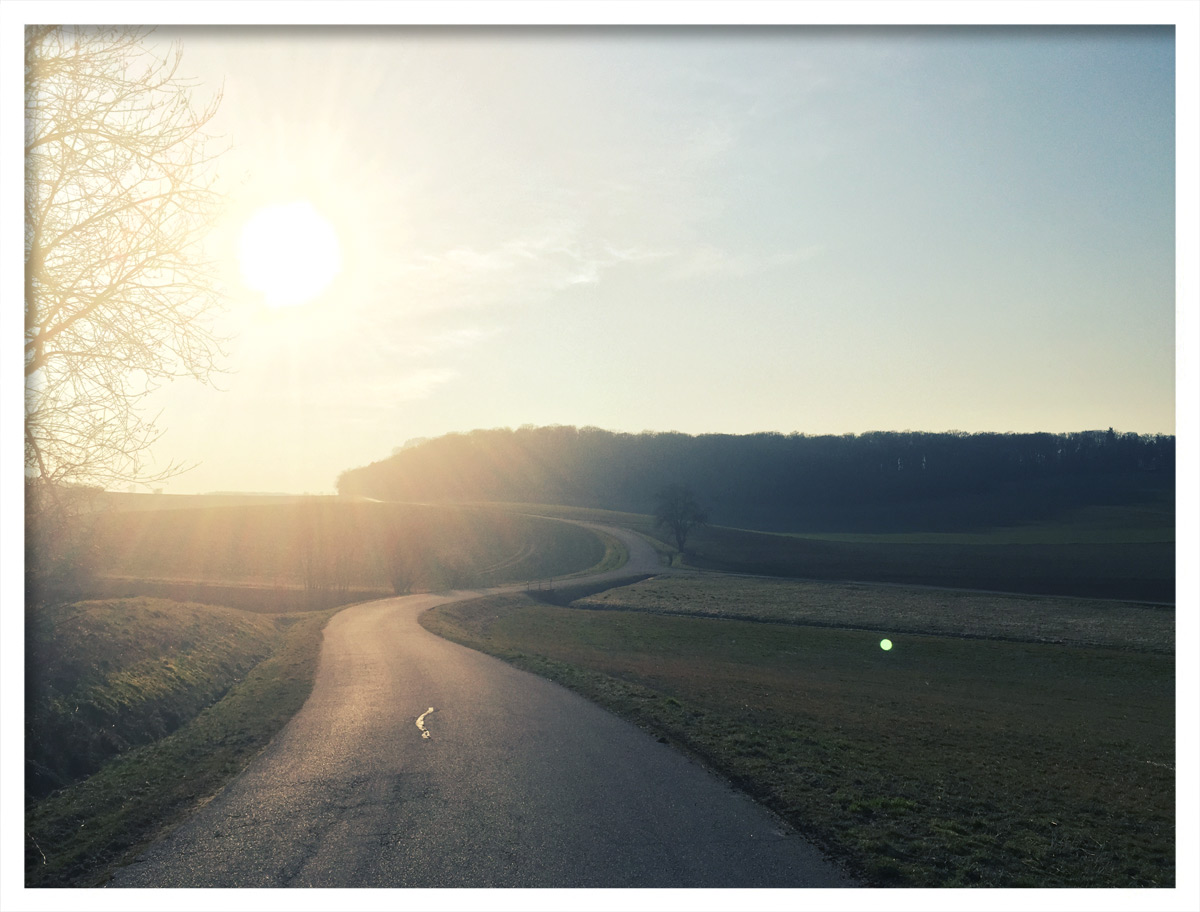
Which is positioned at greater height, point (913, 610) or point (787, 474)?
point (787, 474)

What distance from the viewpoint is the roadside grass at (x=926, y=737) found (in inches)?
334

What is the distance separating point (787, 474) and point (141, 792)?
179430 millimetres

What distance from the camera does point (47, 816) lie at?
9.13 m

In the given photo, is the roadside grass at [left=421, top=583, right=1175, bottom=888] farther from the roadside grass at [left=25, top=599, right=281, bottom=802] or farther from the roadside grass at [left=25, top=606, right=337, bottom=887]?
the roadside grass at [left=25, top=599, right=281, bottom=802]

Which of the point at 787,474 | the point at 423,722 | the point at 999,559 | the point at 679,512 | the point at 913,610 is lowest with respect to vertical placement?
the point at 913,610

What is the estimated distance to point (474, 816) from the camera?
882 centimetres

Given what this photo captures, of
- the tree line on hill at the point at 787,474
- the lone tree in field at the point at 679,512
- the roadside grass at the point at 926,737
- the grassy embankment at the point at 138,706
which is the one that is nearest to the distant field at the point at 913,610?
the roadside grass at the point at 926,737

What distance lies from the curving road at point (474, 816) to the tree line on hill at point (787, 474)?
13790cm

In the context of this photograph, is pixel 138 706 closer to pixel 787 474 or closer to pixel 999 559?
pixel 999 559

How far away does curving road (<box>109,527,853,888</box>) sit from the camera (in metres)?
7.30

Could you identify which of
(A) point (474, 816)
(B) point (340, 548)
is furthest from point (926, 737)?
(B) point (340, 548)

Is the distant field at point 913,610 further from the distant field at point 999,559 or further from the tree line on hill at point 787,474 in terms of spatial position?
the tree line on hill at point 787,474
